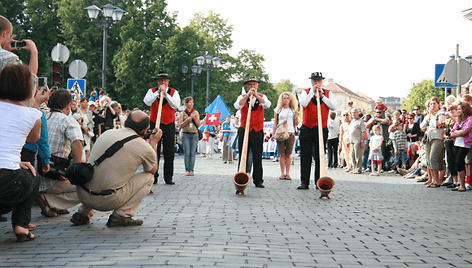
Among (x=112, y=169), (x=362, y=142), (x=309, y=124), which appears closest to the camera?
(x=112, y=169)

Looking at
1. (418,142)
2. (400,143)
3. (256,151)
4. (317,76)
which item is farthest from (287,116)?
(400,143)

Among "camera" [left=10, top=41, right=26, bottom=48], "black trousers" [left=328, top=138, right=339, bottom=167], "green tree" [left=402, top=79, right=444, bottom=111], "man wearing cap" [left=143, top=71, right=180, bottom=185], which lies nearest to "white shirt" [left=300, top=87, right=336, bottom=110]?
"man wearing cap" [left=143, top=71, right=180, bottom=185]

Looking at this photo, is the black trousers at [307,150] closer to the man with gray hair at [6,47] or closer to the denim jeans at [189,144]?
the denim jeans at [189,144]

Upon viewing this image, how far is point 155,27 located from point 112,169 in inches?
1540

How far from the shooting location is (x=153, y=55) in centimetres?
4338

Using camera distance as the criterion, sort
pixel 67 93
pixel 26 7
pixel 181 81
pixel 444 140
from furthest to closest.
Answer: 1. pixel 181 81
2. pixel 26 7
3. pixel 444 140
4. pixel 67 93

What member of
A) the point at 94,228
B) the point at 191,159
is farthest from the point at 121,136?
the point at 191,159

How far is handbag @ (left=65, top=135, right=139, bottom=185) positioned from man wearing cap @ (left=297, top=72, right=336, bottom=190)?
214 inches

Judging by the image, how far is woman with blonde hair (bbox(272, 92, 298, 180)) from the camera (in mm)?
13672

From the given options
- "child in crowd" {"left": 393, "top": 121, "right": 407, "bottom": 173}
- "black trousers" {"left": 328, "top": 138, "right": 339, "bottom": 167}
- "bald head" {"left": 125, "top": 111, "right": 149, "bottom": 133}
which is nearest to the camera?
"bald head" {"left": 125, "top": 111, "right": 149, "bottom": 133}

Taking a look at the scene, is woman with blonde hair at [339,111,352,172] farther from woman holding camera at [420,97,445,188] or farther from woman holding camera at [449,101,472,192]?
woman holding camera at [449,101,472,192]

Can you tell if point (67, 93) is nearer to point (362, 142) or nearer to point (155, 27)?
point (362, 142)

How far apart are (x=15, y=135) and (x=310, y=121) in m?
6.85

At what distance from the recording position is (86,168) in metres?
5.76
